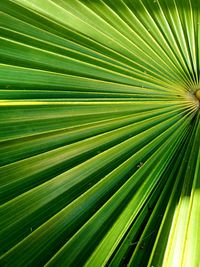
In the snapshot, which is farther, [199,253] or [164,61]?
[164,61]

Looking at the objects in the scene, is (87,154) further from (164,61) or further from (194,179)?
(164,61)

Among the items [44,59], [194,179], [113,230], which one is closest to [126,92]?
[44,59]

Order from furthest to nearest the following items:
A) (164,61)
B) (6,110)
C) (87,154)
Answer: (164,61)
(87,154)
(6,110)

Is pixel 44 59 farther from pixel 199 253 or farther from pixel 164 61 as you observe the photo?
pixel 199 253

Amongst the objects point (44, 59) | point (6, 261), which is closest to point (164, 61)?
point (44, 59)

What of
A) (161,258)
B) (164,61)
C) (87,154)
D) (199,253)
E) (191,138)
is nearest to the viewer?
(199,253)

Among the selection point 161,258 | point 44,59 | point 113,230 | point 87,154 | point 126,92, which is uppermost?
point 44,59

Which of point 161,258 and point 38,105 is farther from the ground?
point 38,105
